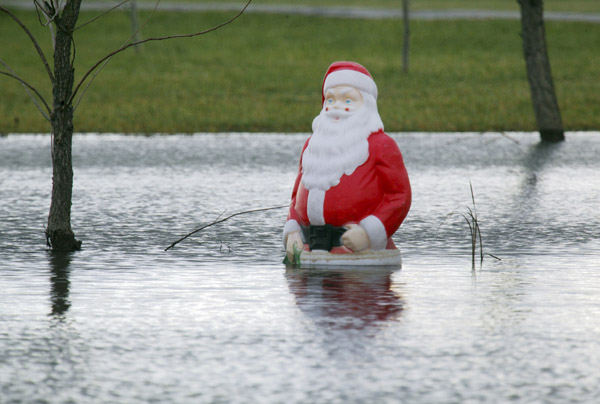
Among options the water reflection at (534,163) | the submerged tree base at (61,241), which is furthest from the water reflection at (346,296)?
the water reflection at (534,163)

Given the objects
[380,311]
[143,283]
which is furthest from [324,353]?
[143,283]

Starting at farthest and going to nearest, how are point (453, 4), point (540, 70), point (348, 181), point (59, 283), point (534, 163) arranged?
point (453, 4) → point (540, 70) → point (534, 163) → point (348, 181) → point (59, 283)

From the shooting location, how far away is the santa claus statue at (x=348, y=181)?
8781 millimetres

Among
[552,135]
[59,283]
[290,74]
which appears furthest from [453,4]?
[59,283]

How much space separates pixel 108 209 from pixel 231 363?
22.4 ft

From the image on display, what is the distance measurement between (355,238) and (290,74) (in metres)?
26.4

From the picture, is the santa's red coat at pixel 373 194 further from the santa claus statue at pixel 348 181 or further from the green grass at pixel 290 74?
the green grass at pixel 290 74

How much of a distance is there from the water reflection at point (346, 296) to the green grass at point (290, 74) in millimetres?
15232

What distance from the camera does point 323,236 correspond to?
8.95 meters

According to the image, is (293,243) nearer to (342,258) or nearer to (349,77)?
(342,258)

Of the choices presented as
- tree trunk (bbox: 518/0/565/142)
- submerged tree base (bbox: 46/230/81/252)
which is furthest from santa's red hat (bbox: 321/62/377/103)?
tree trunk (bbox: 518/0/565/142)

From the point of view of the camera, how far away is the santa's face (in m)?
9.04

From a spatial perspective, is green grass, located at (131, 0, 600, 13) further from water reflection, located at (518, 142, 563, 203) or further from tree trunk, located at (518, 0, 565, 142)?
water reflection, located at (518, 142, 563, 203)

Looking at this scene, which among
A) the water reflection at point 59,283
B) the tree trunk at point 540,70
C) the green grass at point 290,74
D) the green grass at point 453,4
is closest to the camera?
the water reflection at point 59,283
